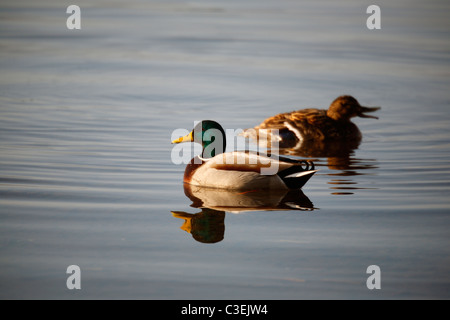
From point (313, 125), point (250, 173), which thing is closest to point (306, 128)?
point (313, 125)

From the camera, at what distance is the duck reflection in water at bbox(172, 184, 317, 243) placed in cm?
677

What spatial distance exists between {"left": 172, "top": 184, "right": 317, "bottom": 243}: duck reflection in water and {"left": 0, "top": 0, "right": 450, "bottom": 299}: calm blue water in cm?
3

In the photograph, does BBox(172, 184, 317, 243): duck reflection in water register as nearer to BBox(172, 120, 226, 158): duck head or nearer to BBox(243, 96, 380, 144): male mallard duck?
BBox(172, 120, 226, 158): duck head

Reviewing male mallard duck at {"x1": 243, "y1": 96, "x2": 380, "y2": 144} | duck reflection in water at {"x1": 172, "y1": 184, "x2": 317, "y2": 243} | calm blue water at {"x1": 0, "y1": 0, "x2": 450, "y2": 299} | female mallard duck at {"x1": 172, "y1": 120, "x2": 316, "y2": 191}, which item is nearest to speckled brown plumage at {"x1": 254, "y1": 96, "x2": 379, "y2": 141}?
male mallard duck at {"x1": 243, "y1": 96, "x2": 380, "y2": 144}

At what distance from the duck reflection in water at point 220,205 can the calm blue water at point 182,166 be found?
3cm

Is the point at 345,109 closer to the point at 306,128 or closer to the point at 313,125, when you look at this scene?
the point at 313,125

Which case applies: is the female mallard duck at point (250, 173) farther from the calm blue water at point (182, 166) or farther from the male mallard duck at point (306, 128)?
the male mallard duck at point (306, 128)

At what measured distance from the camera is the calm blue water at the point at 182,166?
5.77 metres

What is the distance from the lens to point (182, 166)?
955cm

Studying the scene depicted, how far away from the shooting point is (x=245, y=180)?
27.5 ft

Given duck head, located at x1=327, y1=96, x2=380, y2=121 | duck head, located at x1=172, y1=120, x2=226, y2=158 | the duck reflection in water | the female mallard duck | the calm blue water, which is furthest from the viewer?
duck head, located at x1=327, y1=96, x2=380, y2=121

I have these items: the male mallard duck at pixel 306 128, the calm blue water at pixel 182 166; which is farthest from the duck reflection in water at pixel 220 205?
the male mallard duck at pixel 306 128

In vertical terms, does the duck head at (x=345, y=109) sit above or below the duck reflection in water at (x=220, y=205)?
above

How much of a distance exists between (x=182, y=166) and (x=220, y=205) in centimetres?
192
